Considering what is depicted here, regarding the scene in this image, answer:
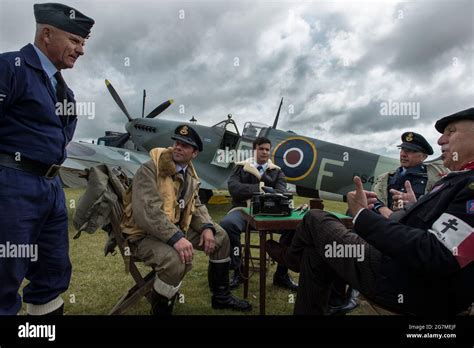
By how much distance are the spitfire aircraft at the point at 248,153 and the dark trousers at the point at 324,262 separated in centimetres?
668

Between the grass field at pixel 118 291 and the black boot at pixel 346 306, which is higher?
the black boot at pixel 346 306

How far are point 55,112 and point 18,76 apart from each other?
0.28 m

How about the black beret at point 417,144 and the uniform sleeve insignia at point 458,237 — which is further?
the black beret at point 417,144

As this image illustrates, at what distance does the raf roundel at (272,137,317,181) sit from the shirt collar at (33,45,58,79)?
7359mm

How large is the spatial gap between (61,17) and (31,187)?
1.17m

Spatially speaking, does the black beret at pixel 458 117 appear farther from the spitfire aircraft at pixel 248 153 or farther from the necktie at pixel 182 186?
the spitfire aircraft at pixel 248 153

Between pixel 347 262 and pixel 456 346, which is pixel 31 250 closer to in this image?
pixel 347 262

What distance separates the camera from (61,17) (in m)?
2.00

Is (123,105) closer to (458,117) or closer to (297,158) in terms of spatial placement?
(297,158)

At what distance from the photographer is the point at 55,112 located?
6.41 ft

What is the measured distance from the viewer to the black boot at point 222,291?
2.86 m

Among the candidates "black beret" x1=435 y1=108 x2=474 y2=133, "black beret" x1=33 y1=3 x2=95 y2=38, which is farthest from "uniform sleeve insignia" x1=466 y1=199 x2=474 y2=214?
"black beret" x1=33 y1=3 x2=95 y2=38

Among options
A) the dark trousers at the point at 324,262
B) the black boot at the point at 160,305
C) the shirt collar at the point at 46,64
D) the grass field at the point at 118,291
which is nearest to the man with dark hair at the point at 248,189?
the grass field at the point at 118,291

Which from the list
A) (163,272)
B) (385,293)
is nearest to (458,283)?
(385,293)
